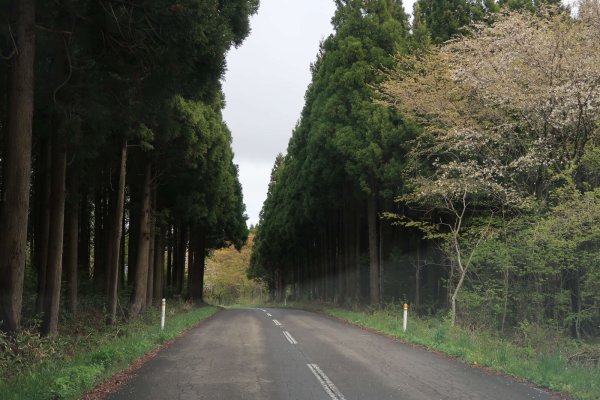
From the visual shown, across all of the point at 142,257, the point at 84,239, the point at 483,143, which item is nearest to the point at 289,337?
the point at 142,257

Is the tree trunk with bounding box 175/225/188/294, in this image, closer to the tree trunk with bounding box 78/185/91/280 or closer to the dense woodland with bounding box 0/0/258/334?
the tree trunk with bounding box 78/185/91/280

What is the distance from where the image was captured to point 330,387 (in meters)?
7.26

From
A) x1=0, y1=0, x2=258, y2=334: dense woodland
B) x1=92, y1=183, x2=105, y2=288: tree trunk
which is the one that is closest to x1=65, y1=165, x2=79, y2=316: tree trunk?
x1=0, y1=0, x2=258, y2=334: dense woodland

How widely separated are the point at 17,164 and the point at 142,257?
1020 cm

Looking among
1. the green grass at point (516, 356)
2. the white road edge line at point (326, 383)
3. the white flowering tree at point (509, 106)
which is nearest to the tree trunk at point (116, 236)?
the white road edge line at point (326, 383)

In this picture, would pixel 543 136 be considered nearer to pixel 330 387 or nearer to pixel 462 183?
pixel 462 183

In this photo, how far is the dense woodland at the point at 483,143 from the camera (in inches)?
504

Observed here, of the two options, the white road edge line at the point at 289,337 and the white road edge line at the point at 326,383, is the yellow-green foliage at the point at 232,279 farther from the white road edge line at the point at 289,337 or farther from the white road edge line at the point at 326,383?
the white road edge line at the point at 326,383

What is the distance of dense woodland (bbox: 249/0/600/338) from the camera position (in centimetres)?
1281

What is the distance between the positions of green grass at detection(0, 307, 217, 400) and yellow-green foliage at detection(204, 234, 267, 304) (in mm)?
59992

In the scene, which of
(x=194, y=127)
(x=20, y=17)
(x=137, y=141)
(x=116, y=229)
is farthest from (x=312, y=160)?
(x=20, y=17)

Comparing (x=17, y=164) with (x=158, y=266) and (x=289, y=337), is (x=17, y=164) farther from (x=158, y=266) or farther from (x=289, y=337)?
(x=158, y=266)

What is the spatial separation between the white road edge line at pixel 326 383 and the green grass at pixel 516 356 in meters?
3.34

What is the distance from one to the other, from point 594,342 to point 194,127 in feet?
44.0
